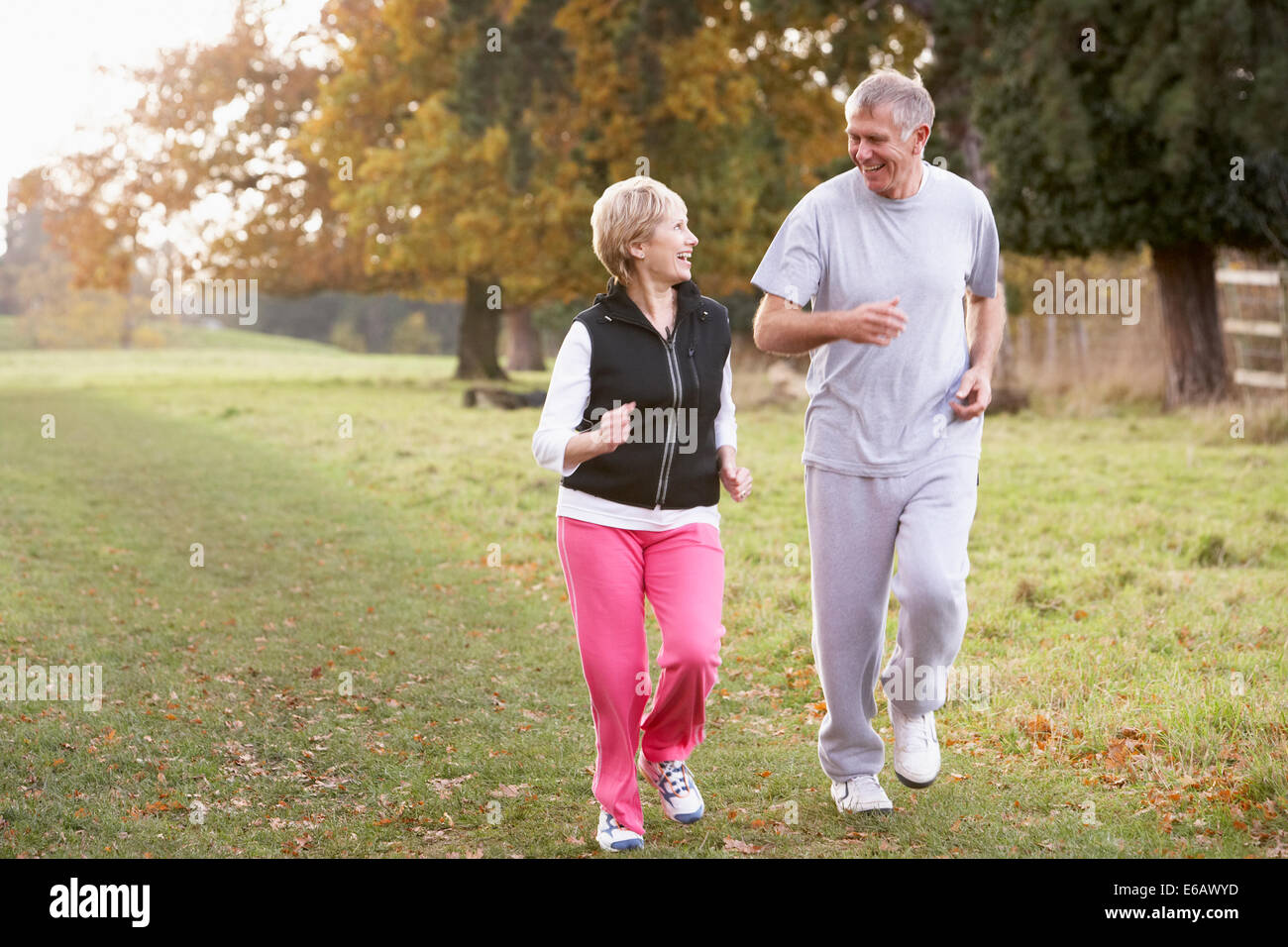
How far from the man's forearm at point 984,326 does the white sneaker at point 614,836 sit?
187 cm

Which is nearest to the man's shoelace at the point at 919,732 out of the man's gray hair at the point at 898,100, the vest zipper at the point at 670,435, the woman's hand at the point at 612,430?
the vest zipper at the point at 670,435

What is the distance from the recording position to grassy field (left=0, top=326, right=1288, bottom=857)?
4605 mm

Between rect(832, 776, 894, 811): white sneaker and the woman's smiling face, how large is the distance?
181 centimetres

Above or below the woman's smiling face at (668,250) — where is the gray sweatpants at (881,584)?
below

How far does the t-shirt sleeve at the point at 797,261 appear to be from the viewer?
416 cm

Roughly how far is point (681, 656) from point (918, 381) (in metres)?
1.13

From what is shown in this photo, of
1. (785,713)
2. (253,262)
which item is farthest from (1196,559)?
(253,262)

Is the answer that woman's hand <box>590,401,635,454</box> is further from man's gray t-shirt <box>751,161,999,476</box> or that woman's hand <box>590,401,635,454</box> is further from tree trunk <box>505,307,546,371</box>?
tree trunk <box>505,307,546,371</box>

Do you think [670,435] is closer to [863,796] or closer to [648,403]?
[648,403]

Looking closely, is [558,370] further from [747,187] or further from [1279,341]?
[747,187]

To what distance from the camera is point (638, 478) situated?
13.8ft

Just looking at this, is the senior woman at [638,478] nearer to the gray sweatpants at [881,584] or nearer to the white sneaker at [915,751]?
the gray sweatpants at [881,584]

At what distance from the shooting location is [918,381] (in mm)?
4199

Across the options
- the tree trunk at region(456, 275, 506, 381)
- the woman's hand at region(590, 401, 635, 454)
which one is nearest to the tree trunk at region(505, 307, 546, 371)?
the tree trunk at region(456, 275, 506, 381)
